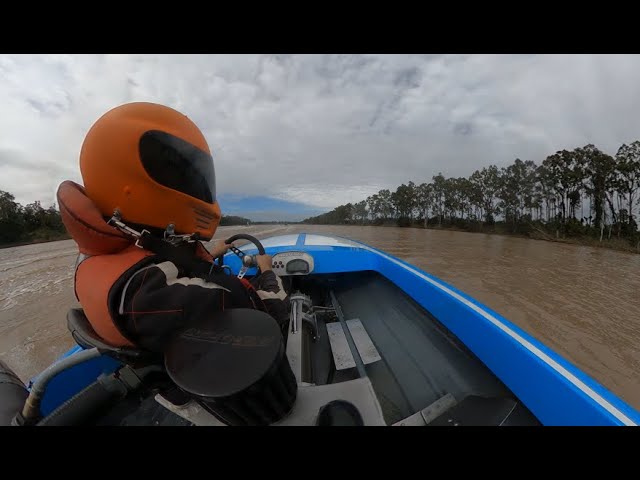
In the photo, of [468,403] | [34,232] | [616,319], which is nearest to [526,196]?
[616,319]

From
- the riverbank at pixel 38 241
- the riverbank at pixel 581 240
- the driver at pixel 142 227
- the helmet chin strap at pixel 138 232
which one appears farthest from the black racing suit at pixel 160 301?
the riverbank at pixel 38 241

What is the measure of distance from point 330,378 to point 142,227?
1.76m

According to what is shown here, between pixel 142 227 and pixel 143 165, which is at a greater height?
pixel 143 165

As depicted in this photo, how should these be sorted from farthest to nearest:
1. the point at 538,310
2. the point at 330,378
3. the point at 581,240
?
1. the point at 581,240
2. the point at 538,310
3. the point at 330,378

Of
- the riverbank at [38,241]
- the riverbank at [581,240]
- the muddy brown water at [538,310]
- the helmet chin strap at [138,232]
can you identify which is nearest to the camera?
the helmet chin strap at [138,232]

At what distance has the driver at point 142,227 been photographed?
0.82 meters

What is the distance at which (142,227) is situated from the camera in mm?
1035

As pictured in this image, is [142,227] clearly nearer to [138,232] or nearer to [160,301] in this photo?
[138,232]

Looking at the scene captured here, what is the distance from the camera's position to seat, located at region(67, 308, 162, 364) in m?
0.87

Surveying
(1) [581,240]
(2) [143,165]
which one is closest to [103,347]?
(2) [143,165]

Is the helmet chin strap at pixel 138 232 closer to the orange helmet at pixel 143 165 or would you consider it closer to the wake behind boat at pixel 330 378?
the orange helmet at pixel 143 165
